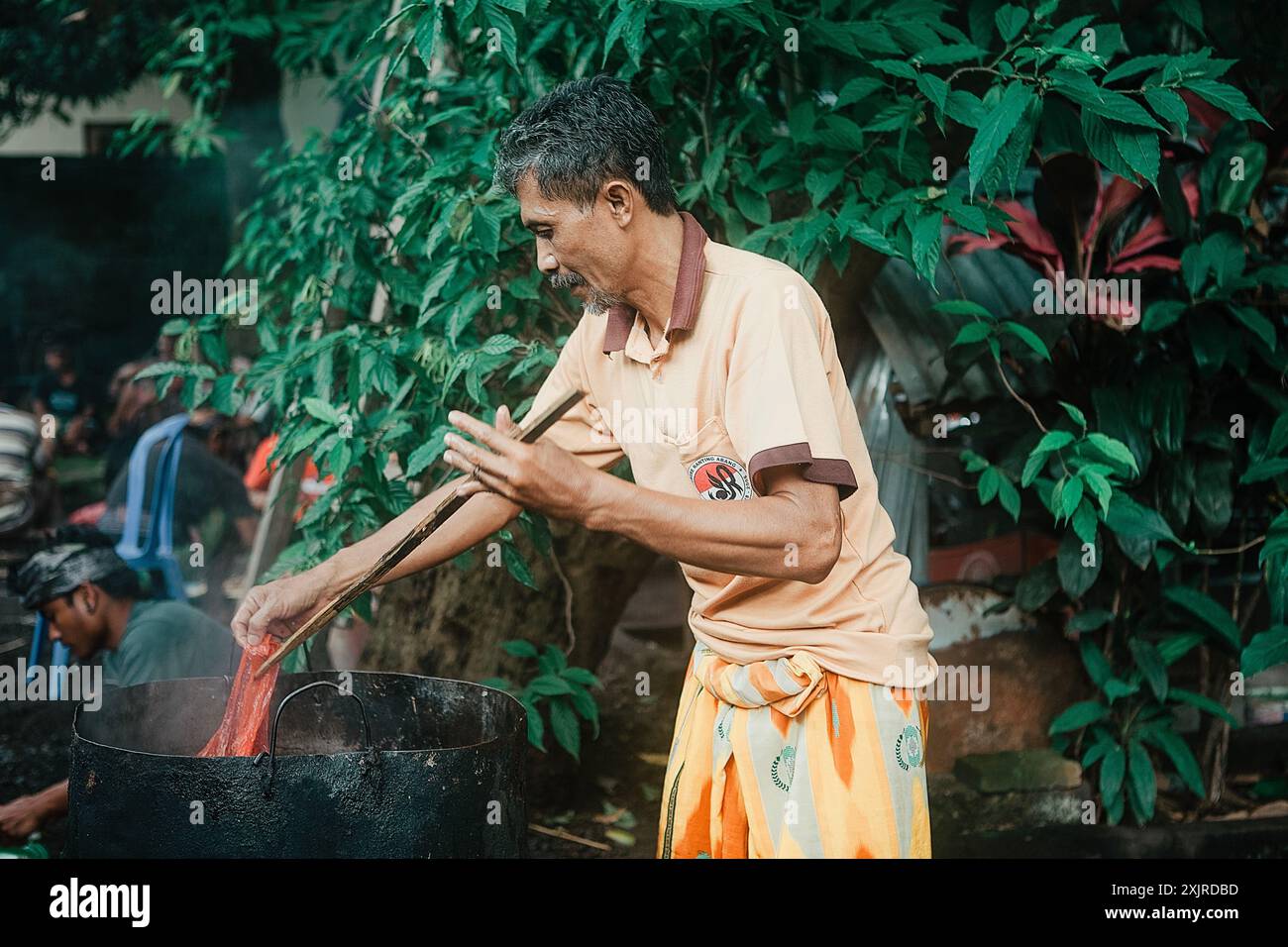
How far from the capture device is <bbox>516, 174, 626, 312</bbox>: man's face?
2.21m

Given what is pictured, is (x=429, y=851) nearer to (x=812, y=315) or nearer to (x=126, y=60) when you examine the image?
(x=812, y=315)

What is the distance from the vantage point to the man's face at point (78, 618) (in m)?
3.79

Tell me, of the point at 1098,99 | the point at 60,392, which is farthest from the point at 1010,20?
the point at 60,392

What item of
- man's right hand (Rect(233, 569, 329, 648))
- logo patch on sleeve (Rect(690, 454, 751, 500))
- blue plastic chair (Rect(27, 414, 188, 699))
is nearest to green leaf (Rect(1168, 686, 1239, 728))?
logo patch on sleeve (Rect(690, 454, 751, 500))

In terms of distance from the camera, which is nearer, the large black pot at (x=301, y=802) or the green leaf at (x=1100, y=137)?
the large black pot at (x=301, y=802)

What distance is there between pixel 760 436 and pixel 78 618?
2697 mm

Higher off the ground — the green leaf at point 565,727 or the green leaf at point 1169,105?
the green leaf at point 1169,105

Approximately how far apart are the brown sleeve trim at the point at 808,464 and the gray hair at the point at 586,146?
1.81 ft

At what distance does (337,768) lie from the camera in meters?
2.22

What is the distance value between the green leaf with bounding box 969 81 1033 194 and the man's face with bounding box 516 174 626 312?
2.74 ft

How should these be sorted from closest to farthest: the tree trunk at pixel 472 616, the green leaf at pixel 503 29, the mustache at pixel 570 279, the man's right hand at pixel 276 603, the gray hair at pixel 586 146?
the gray hair at pixel 586 146
the mustache at pixel 570 279
the man's right hand at pixel 276 603
the green leaf at pixel 503 29
the tree trunk at pixel 472 616

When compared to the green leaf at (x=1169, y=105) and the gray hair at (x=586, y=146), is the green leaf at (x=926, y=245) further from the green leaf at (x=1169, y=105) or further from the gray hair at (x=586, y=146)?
the gray hair at (x=586, y=146)

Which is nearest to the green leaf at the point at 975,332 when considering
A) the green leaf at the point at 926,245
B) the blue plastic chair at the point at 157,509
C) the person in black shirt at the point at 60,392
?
the green leaf at the point at 926,245

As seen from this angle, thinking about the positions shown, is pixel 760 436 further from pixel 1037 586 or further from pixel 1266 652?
pixel 1037 586
